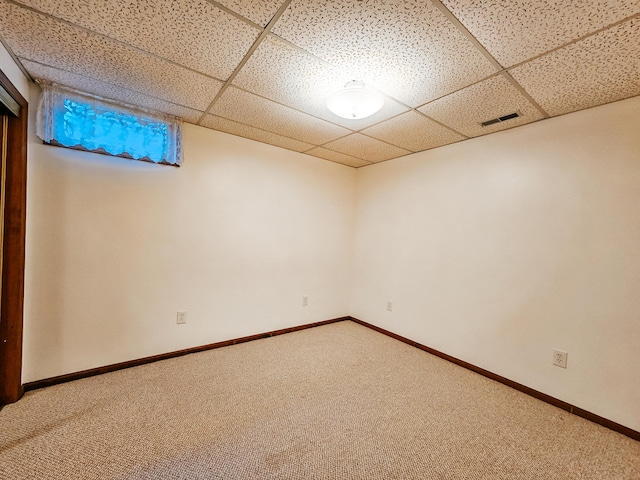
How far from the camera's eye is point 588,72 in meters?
1.58

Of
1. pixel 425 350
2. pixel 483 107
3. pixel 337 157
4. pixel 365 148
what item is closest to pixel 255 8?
pixel 483 107

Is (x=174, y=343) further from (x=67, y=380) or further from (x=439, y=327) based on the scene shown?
(x=439, y=327)

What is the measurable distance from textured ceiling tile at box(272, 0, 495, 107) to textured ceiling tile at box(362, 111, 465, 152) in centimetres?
51

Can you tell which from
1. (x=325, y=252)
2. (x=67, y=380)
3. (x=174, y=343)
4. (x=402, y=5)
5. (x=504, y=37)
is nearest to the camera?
(x=402, y=5)

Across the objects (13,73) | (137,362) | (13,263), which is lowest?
(137,362)

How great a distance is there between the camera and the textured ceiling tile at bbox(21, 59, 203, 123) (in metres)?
1.81

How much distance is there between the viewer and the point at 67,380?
2.12m

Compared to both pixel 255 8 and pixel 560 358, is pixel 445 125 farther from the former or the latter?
pixel 560 358

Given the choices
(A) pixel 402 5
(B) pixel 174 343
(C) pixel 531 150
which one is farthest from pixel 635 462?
(B) pixel 174 343

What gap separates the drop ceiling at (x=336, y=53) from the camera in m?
1.24

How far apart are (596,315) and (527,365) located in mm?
641

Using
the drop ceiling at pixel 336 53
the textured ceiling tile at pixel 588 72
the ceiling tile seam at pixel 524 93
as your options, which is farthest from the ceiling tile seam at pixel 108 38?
the textured ceiling tile at pixel 588 72

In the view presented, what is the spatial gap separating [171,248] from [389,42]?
2.39m

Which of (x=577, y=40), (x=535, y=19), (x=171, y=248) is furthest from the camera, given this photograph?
(x=171, y=248)
